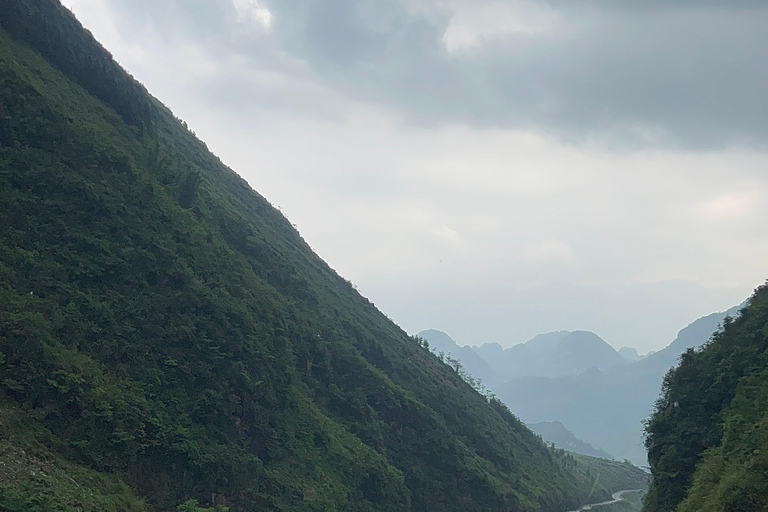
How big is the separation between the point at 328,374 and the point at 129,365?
28.1 metres

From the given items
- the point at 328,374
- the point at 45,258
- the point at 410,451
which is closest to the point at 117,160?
the point at 45,258

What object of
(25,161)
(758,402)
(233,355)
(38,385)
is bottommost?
(38,385)

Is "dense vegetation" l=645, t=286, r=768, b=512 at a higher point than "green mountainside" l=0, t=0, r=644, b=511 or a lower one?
higher

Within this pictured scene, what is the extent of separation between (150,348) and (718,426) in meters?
39.1

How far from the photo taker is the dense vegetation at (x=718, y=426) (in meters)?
29.5

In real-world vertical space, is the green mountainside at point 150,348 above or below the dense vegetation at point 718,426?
below

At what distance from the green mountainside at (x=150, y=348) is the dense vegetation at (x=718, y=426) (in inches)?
917

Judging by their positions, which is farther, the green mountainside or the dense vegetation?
the green mountainside

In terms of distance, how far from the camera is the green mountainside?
2973cm

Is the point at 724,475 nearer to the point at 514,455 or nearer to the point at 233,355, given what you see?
the point at 233,355

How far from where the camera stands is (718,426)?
4141cm

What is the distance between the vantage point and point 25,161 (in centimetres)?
3903

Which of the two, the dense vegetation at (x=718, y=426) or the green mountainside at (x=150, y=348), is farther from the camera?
the green mountainside at (x=150, y=348)

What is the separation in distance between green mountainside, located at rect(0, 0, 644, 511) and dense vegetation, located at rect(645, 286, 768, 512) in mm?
23286
